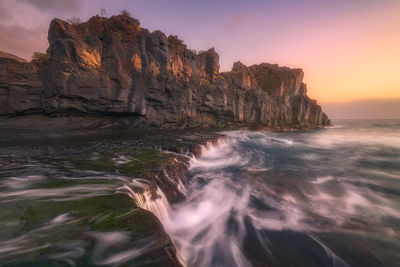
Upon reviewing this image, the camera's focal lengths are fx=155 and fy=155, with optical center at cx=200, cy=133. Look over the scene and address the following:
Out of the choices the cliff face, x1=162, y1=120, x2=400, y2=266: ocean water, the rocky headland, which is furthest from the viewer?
the cliff face

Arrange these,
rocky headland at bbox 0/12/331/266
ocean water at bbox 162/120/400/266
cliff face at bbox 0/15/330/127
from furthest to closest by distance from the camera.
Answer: cliff face at bbox 0/15/330/127 → ocean water at bbox 162/120/400/266 → rocky headland at bbox 0/12/331/266

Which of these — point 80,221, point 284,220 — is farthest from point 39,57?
point 284,220

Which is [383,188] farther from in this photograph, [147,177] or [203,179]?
[147,177]

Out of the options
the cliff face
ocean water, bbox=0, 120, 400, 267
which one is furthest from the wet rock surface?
the cliff face

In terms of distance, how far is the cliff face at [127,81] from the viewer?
1405 cm

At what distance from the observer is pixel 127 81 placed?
17.6 metres

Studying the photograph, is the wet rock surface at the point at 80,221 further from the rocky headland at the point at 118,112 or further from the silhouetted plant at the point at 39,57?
the silhouetted plant at the point at 39,57

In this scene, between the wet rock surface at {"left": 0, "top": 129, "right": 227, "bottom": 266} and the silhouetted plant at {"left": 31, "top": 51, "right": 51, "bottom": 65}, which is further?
the silhouetted plant at {"left": 31, "top": 51, "right": 51, "bottom": 65}

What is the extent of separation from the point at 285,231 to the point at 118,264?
3137 millimetres

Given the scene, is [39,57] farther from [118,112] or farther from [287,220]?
[287,220]

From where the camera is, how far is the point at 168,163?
16.9 ft

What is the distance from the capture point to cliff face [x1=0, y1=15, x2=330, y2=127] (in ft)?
46.1

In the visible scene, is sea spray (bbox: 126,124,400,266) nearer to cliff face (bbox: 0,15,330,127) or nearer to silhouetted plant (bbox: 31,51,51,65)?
cliff face (bbox: 0,15,330,127)

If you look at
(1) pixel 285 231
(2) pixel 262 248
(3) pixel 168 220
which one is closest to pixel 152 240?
(3) pixel 168 220
